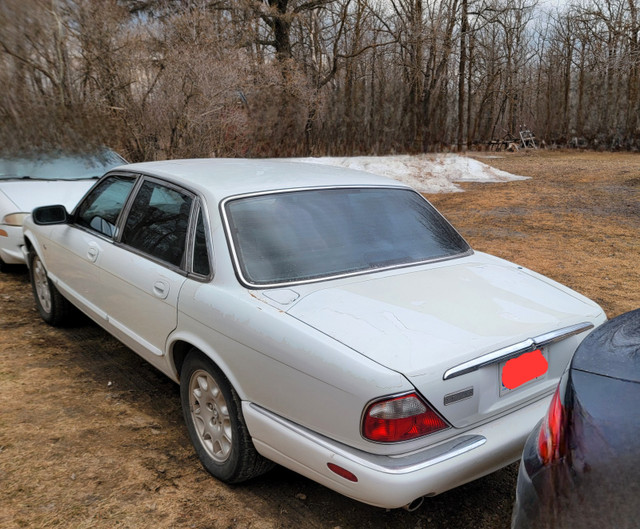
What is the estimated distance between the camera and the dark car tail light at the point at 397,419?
2061mm

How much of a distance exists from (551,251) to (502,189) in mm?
7212

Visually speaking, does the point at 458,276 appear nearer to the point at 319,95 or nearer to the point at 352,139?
the point at 319,95

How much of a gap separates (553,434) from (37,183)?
667cm

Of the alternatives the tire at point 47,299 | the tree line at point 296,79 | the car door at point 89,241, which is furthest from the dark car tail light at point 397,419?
the tree line at point 296,79

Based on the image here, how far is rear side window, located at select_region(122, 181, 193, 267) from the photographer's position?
3.17m

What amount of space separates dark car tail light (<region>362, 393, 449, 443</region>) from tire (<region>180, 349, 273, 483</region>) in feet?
2.49

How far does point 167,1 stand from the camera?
17.6 meters

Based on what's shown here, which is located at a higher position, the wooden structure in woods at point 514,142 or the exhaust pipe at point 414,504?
the wooden structure in woods at point 514,142

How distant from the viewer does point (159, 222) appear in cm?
341

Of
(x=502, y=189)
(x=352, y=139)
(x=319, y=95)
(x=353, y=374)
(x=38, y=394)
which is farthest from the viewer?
→ (x=352, y=139)

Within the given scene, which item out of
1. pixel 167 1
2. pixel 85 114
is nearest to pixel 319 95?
pixel 167 1

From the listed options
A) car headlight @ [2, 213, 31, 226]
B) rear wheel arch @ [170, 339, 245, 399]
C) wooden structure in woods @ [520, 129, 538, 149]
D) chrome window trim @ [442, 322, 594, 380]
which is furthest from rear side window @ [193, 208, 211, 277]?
wooden structure in woods @ [520, 129, 538, 149]

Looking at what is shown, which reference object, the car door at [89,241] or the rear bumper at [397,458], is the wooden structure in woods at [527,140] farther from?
the rear bumper at [397,458]

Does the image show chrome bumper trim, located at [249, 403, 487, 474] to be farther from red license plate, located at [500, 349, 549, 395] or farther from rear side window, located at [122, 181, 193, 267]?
rear side window, located at [122, 181, 193, 267]
